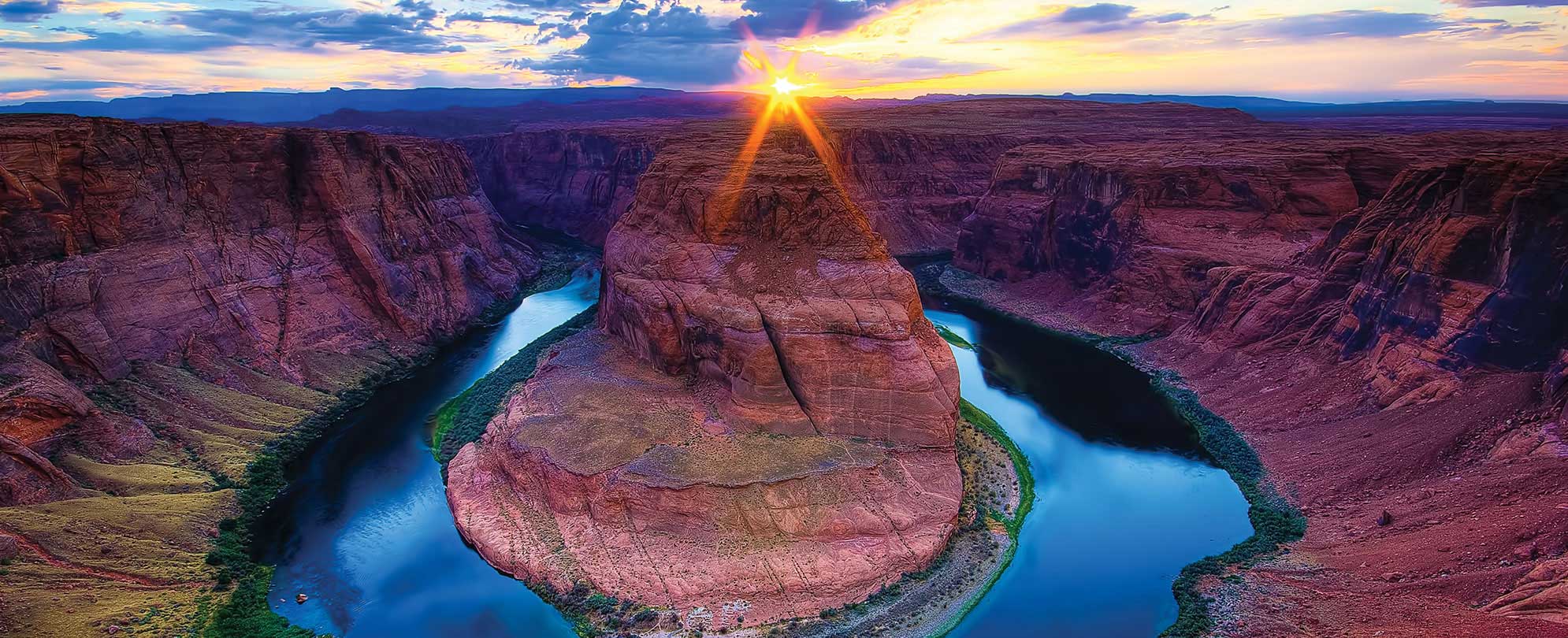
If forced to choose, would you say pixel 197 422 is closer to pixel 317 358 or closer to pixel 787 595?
pixel 317 358

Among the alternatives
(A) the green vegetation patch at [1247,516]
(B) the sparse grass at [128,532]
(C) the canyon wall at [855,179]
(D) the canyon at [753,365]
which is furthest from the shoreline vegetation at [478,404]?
(C) the canyon wall at [855,179]

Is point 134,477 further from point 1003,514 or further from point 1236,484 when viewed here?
point 1236,484

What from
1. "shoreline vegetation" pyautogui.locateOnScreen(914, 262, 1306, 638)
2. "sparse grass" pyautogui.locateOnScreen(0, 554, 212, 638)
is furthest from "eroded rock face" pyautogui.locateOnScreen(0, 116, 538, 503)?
"shoreline vegetation" pyautogui.locateOnScreen(914, 262, 1306, 638)

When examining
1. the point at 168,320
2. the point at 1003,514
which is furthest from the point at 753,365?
the point at 168,320

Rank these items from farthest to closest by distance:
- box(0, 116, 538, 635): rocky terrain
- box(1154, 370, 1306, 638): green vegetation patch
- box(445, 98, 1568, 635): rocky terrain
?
box(0, 116, 538, 635): rocky terrain → box(1154, 370, 1306, 638): green vegetation patch → box(445, 98, 1568, 635): rocky terrain

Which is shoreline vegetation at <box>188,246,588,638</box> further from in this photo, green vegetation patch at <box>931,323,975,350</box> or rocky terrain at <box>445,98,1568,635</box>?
green vegetation patch at <box>931,323,975,350</box>

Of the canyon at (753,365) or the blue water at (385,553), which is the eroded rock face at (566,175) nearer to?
the canyon at (753,365)
